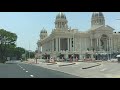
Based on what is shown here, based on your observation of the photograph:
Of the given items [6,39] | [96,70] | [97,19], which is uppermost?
[97,19]

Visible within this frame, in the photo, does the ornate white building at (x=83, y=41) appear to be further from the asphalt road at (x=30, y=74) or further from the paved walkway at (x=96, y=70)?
the asphalt road at (x=30, y=74)

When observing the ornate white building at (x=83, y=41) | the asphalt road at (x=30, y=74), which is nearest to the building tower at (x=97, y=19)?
the ornate white building at (x=83, y=41)

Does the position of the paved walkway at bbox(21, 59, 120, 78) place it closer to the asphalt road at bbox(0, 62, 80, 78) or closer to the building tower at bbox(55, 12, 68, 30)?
the asphalt road at bbox(0, 62, 80, 78)

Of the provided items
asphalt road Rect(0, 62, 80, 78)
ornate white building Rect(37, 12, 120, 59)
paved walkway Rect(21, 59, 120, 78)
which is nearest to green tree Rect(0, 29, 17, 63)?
ornate white building Rect(37, 12, 120, 59)

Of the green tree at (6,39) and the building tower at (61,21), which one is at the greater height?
the building tower at (61,21)

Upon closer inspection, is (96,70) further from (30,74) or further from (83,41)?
(83,41)

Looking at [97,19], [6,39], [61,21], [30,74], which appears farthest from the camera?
[61,21]

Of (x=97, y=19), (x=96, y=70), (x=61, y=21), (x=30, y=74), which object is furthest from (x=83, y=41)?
(x=30, y=74)
